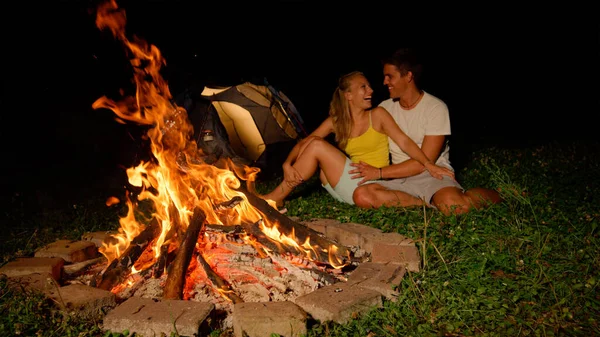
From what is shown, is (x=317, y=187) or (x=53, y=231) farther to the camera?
(x=317, y=187)

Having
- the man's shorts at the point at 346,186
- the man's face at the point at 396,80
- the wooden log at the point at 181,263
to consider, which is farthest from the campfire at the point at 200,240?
the man's face at the point at 396,80

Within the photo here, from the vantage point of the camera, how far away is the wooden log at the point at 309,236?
3203mm

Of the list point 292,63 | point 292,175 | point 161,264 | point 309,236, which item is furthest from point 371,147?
point 292,63

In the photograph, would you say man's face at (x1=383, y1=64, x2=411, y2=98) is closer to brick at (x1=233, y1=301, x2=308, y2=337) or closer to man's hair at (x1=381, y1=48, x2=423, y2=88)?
man's hair at (x1=381, y1=48, x2=423, y2=88)

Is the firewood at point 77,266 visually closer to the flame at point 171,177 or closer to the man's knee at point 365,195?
the flame at point 171,177

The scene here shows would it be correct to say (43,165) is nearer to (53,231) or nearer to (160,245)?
(53,231)

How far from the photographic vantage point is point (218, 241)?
136 inches

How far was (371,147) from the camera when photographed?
189 inches

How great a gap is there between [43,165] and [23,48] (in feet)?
6.52

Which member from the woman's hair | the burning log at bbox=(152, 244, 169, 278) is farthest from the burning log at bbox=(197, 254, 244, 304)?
the woman's hair

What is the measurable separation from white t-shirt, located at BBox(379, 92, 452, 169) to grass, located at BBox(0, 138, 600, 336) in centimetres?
82

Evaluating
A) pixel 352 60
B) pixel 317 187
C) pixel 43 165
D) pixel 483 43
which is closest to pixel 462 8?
pixel 483 43

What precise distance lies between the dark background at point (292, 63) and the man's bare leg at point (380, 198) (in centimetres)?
301

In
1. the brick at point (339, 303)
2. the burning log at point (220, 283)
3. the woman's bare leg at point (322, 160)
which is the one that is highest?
the woman's bare leg at point (322, 160)
